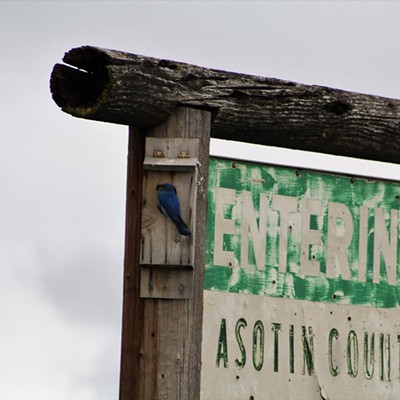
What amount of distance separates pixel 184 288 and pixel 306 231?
11.0 ft

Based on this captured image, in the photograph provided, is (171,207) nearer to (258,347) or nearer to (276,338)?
(258,347)

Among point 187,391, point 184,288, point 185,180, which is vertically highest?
point 185,180

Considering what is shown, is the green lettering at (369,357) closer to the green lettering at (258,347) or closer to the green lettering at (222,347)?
the green lettering at (258,347)

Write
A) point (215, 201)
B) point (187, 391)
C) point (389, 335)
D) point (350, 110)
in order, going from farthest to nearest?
point (389, 335) → point (215, 201) → point (350, 110) → point (187, 391)

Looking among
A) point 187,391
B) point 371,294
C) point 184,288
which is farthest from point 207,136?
point 371,294

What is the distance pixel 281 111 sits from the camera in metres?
7.27

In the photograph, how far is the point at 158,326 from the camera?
6.88m

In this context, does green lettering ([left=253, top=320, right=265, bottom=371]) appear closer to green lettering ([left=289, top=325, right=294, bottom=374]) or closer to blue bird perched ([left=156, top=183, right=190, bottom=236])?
Result: green lettering ([left=289, top=325, right=294, bottom=374])

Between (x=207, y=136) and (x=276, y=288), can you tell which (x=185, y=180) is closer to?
(x=207, y=136)

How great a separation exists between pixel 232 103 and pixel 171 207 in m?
0.58

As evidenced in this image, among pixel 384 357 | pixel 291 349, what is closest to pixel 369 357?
pixel 384 357

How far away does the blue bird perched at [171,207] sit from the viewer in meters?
6.91

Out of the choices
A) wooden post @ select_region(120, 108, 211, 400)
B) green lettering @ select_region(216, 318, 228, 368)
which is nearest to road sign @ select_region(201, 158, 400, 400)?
green lettering @ select_region(216, 318, 228, 368)

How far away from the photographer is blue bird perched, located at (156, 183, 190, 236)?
22.7ft
